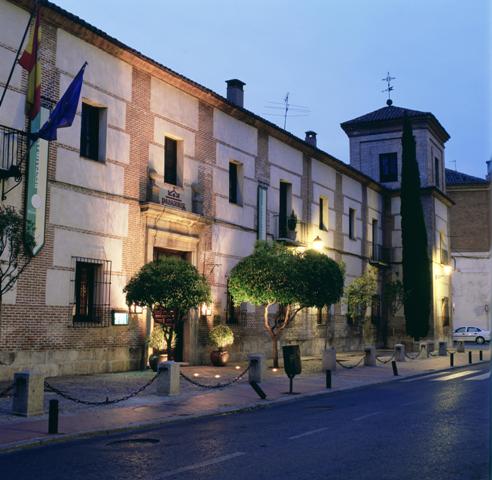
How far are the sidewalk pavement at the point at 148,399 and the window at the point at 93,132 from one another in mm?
6071

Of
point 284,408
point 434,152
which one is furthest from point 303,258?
point 434,152

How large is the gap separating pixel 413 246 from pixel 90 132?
21.5m

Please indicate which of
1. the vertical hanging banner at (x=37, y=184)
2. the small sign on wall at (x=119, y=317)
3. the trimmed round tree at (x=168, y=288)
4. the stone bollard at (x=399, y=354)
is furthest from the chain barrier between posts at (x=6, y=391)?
the stone bollard at (x=399, y=354)

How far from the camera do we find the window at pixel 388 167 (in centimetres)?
3962

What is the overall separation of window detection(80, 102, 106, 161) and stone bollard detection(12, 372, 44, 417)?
869cm

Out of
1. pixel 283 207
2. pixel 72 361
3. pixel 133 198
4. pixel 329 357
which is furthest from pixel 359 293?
pixel 72 361

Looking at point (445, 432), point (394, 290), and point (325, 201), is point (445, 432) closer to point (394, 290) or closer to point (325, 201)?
point (325, 201)

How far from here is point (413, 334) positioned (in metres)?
35.6

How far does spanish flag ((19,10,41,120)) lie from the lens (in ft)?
46.8

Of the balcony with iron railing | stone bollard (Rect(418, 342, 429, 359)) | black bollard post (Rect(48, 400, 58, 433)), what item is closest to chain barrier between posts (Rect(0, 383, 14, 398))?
black bollard post (Rect(48, 400, 58, 433))

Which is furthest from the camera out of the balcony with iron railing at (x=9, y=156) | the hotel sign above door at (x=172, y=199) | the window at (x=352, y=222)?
the window at (x=352, y=222)

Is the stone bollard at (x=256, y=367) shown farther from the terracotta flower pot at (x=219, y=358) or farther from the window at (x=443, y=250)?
the window at (x=443, y=250)

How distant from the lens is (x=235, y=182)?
24891 millimetres

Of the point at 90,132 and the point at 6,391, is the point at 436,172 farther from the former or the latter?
the point at 6,391
